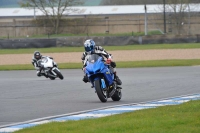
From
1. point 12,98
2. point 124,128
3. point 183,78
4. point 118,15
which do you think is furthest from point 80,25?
point 124,128

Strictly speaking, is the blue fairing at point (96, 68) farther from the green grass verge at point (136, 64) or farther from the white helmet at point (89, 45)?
the green grass verge at point (136, 64)

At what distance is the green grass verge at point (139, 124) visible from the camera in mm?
8648

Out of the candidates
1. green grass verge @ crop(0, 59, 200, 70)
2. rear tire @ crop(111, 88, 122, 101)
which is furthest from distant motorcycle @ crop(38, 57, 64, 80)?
rear tire @ crop(111, 88, 122, 101)

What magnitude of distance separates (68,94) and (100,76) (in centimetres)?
297

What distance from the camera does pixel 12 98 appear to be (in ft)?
54.1

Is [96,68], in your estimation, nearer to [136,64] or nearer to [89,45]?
[89,45]

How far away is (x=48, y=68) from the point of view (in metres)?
24.7

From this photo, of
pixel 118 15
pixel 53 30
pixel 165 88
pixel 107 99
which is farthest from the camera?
pixel 118 15

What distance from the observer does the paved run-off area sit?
36.7 m

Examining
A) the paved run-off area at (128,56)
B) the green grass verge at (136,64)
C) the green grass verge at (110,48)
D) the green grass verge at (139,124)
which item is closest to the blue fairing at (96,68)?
the green grass verge at (139,124)

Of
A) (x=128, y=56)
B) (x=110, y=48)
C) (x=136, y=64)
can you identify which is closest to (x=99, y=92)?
(x=136, y=64)

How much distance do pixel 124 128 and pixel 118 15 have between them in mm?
71485

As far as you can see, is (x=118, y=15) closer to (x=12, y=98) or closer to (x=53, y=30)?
(x=53, y=30)

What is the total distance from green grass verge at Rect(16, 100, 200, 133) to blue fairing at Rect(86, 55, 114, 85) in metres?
3.60
